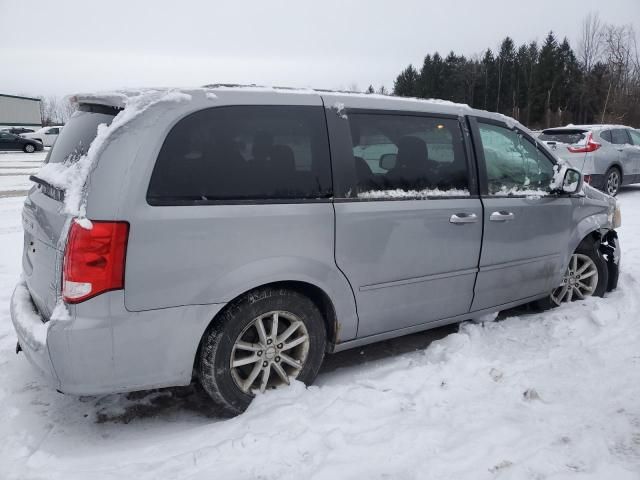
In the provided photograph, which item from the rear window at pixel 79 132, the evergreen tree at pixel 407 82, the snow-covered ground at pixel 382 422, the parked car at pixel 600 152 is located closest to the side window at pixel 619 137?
the parked car at pixel 600 152

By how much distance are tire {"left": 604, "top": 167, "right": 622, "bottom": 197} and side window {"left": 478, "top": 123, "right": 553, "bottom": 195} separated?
8.45 metres

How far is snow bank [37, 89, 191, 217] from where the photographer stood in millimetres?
2520

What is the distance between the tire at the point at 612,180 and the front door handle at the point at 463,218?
9459mm

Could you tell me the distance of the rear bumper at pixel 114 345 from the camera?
8.04 feet

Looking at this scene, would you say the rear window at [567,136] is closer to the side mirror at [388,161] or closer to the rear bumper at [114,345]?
the side mirror at [388,161]

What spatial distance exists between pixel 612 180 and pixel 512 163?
9.22m

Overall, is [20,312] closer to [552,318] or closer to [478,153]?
[478,153]

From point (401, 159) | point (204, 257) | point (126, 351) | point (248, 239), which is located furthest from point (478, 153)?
point (126, 351)

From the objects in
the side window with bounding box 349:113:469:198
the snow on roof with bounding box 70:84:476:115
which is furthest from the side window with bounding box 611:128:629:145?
the snow on roof with bounding box 70:84:476:115

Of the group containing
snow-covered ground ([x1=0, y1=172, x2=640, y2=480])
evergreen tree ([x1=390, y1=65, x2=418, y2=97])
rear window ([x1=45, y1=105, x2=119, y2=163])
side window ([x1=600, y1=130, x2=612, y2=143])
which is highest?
evergreen tree ([x1=390, y1=65, x2=418, y2=97])

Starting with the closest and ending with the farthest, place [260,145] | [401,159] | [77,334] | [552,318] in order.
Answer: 1. [77,334]
2. [260,145]
3. [401,159]
4. [552,318]

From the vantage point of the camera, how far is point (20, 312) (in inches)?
115

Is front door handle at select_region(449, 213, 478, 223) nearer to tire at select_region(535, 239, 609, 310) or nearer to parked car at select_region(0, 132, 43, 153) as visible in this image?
tire at select_region(535, 239, 609, 310)

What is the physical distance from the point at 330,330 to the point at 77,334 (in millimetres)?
1465
